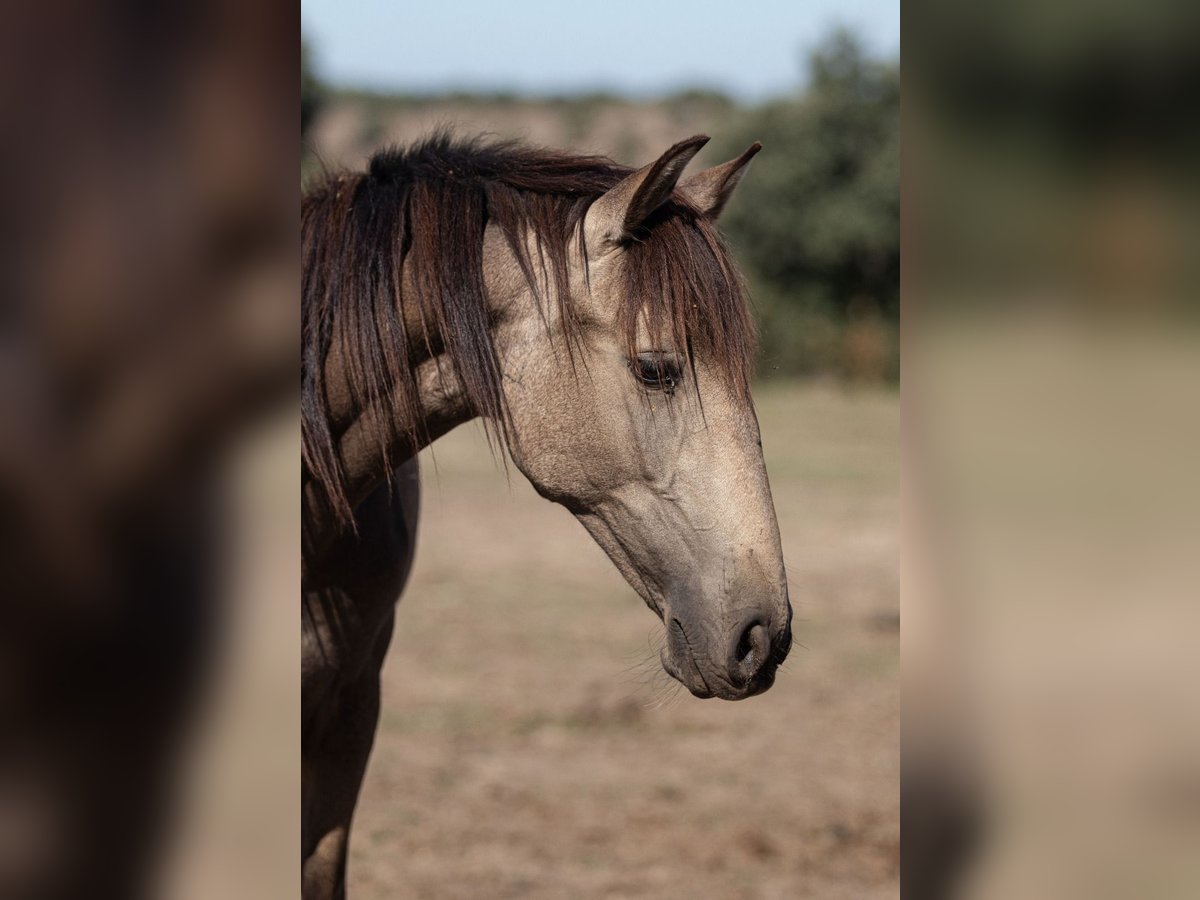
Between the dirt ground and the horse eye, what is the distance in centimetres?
31

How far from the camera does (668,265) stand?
198 centimetres

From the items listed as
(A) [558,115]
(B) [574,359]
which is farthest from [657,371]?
(A) [558,115]

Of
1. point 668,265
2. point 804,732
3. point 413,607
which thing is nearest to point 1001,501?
point 668,265

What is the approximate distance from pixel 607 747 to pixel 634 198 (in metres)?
4.01

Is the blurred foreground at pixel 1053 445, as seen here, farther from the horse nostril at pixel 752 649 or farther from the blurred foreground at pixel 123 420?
the horse nostril at pixel 752 649

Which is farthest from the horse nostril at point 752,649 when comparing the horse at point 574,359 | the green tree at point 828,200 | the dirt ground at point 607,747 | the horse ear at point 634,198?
the green tree at point 828,200

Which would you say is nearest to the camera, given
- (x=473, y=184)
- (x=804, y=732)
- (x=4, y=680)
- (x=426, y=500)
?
(x=4, y=680)

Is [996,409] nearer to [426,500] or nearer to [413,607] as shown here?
[413,607]

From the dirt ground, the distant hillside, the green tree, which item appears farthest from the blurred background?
the distant hillside

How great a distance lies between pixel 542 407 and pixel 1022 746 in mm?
1329

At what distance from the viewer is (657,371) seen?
1.95 m

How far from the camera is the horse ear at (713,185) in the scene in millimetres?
2242

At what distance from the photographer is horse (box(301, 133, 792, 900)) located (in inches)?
75.5

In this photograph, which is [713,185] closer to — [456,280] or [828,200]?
[456,280]
